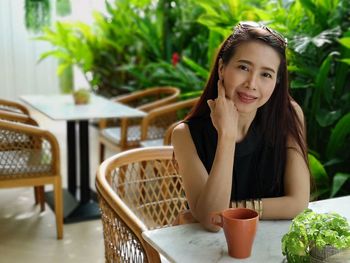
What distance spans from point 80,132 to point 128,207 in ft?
6.23

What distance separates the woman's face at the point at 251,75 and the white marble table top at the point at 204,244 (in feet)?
1.06

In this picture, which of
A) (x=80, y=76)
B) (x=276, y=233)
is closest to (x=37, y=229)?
(x=276, y=233)

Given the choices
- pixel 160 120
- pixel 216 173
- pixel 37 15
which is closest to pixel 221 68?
pixel 216 173

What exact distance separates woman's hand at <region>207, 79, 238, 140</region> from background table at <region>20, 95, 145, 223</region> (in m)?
1.81

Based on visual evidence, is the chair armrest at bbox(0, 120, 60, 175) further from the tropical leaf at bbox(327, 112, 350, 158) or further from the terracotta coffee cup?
the terracotta coffee cup

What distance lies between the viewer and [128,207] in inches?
60.3

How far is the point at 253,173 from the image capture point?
1.53 meters

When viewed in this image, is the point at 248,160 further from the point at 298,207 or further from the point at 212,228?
the point at 212,228

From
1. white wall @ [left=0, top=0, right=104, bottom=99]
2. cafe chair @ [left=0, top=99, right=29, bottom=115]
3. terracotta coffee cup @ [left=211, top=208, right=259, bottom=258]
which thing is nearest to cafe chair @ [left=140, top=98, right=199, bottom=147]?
cafe chair @ [left=0, top=99, right=29, bottom=115]

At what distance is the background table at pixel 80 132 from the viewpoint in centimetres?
316

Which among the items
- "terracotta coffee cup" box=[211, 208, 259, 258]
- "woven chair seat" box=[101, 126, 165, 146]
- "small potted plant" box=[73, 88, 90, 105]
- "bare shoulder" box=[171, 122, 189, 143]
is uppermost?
"bare shoulder" box=[171, 122, 189, 143]

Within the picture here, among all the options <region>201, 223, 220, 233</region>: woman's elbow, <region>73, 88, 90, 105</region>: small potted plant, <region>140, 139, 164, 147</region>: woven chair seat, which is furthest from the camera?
<region>73, 88, 90, 105</region>: small potted plant

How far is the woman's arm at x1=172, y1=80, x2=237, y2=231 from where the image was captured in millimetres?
1290

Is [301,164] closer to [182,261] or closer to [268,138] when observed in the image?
[268,138]
